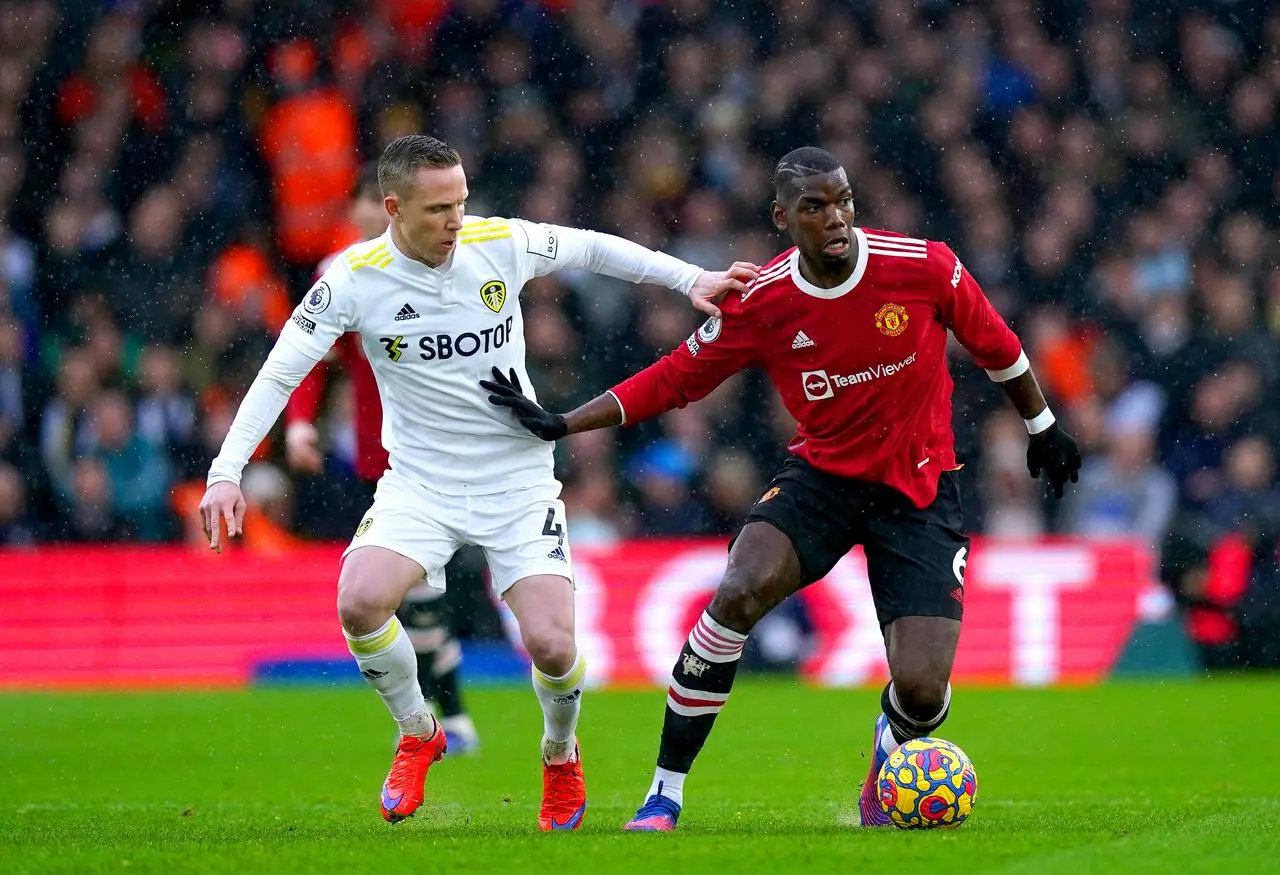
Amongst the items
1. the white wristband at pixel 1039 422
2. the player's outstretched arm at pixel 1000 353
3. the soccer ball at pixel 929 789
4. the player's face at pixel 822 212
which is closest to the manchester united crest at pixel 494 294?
the player's face at pixel 822 212

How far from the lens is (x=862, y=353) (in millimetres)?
6613

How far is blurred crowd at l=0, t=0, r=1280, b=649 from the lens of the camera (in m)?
14.4

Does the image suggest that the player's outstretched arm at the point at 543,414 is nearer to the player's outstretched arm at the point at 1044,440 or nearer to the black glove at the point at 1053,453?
the player's outstretched arm at the point at 1044,440

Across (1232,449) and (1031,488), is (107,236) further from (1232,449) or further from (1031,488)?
(1232,449)

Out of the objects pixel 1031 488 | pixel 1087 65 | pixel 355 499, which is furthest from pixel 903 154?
pixel 355 499

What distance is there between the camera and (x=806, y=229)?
21.1 ft

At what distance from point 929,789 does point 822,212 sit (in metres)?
2.03

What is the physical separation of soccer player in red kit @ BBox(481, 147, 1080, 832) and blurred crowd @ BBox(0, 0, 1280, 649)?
7246 mm

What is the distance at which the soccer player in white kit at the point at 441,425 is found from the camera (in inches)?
259

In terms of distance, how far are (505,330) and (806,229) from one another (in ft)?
3.97

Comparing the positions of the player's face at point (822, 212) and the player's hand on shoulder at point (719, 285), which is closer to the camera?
the player's face at point (822, 212)

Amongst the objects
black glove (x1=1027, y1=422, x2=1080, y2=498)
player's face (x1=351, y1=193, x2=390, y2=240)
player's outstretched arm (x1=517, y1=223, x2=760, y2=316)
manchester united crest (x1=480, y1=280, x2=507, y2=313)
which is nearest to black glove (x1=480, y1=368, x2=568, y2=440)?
manchester united crest (x1=480, y1=280, x2=507, y2=313)

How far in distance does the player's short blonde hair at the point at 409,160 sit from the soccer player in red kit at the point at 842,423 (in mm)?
787

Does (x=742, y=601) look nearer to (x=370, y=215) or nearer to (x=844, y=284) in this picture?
(x=844, y=284)
